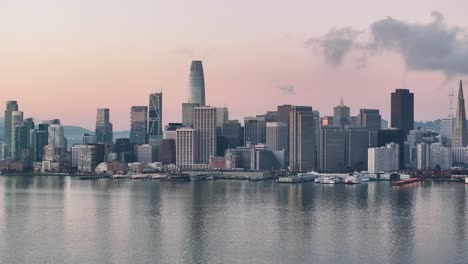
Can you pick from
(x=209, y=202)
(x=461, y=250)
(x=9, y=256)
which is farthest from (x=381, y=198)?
(x=9, y=256)

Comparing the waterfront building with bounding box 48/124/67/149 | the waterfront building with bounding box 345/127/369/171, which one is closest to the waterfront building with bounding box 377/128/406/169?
the waterfront building with bounding box 345/127/369/171

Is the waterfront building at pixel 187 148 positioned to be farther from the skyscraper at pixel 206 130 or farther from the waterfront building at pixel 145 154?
the waterfront building at pixel 145 154

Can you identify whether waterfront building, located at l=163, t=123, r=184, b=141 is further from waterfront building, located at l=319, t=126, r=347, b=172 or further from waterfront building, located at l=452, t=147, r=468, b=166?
waterfront building, located at l=452, t=147, r=468, b=166

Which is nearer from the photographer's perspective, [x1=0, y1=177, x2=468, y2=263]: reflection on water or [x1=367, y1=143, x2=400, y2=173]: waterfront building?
[x1=0, y1=177, x2=468, y2=263]: reflection on water

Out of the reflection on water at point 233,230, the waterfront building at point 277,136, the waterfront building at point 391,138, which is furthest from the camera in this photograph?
the waterfront building at point 277,136

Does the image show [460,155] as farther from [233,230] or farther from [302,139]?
[233,230]

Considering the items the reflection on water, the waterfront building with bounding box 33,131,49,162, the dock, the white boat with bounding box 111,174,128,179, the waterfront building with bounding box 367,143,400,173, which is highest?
the waterfront building with bounding box 33,131,49,162

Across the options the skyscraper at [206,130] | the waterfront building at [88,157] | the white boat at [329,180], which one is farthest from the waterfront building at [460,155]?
the waterfront building at [88,157]
